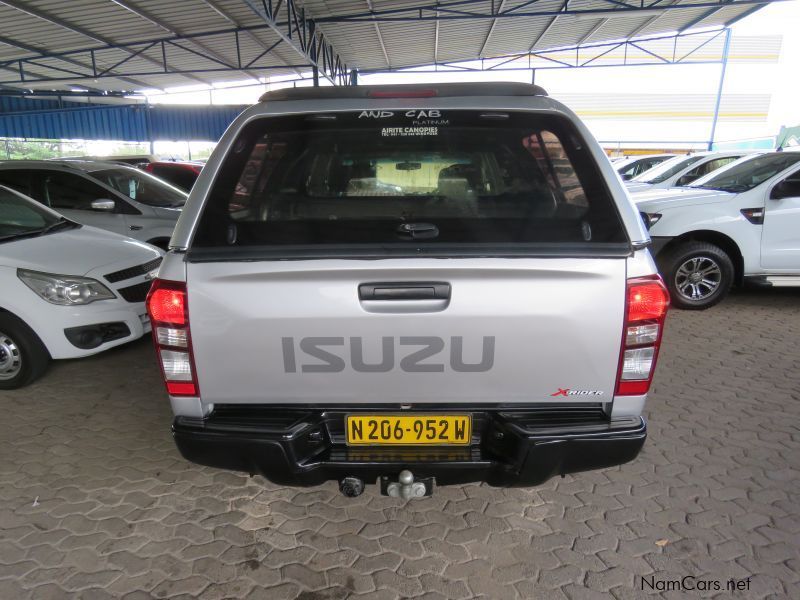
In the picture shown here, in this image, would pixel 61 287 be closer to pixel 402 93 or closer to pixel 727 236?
pixel 402 93

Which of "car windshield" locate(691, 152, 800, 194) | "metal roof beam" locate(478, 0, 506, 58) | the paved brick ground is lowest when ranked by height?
the paved brick ground

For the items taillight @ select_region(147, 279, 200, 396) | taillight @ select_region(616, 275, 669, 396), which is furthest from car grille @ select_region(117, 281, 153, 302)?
taillight @ select_region(616, 275, 669, 396)

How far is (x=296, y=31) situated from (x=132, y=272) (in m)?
11.3

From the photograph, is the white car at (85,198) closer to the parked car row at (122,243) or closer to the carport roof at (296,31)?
the parked car row at (122,243)

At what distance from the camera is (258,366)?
1916 mm

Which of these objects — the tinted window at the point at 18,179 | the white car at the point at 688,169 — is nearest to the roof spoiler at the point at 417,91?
the tinted window at the point at 18,179

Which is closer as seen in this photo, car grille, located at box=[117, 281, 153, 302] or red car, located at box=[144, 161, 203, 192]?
car grille, located at box=[117, 281, 153, 302]

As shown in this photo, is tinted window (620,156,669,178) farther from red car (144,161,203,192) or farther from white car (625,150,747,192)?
red car (144,161,203,192)

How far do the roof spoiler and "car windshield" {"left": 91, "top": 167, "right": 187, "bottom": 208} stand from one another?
Answer: 5.36 metres

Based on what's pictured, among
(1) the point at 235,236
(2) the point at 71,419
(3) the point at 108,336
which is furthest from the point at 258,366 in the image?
(3) the point at 108,336

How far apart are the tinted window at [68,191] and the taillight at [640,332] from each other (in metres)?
6.39

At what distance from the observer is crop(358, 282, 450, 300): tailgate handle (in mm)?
1855

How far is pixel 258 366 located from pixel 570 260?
3.71 feet

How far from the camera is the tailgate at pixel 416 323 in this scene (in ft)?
6.02
